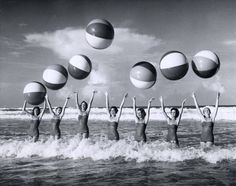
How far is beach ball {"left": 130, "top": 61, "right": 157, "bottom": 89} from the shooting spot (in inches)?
345

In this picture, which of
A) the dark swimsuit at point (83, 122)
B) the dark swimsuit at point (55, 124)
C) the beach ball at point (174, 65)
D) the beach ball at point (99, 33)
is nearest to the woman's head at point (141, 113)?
the beach ball at point (174, 65)

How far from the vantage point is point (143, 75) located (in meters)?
8.76

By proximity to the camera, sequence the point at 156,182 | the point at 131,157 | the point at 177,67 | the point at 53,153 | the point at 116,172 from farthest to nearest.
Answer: the point at 53,153 → the point at 131,157 → the point at 177,67 → the point at 116,172 → the point at 156,182

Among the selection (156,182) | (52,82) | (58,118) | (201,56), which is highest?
(201,56)

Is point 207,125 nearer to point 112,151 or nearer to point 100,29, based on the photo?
point 112,151

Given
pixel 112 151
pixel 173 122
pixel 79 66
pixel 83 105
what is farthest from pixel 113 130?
pixel 79 66

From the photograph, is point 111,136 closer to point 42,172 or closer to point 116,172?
point 116,172

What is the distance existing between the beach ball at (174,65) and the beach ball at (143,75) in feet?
1.19

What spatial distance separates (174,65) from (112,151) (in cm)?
358

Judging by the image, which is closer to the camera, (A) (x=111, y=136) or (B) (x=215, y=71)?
(B) (x=215, y=71)

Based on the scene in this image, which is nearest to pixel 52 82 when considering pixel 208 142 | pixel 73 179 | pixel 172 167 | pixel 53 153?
pixel 53 153

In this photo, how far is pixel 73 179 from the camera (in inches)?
279

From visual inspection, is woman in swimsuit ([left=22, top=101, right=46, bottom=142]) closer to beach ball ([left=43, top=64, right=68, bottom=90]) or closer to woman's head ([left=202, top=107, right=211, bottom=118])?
beach ball ([left=43, top=64, right=68, bottom=90])

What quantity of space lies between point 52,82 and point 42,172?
3.23m
